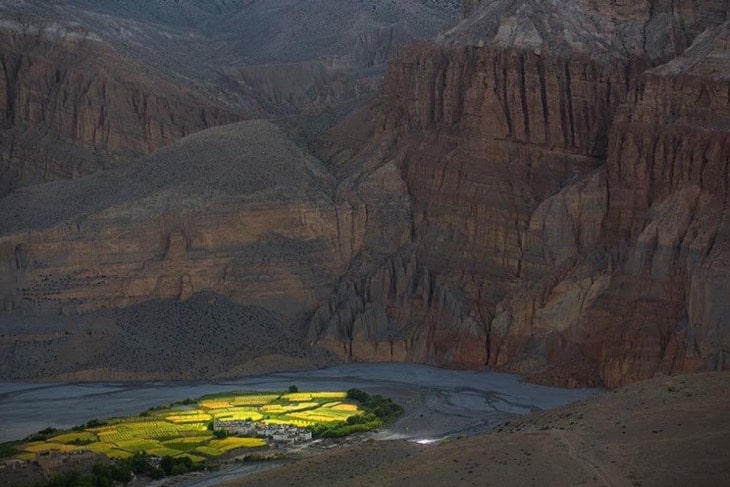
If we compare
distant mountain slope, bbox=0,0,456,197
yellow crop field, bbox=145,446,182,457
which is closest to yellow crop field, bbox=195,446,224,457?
yellow crop field, bbox=145,446,182,457

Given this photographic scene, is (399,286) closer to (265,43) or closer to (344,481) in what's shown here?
(344,481)

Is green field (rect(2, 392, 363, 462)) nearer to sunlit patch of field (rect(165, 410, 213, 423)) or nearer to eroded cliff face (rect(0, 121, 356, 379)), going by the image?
sunlit patch of field (rect(165, 410, 213, 423))

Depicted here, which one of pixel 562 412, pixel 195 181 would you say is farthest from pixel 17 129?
pixel 562 412

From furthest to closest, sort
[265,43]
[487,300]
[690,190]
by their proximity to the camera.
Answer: [265,43] < [487,300] < [690,190]

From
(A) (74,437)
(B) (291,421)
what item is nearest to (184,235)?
(B) (291,421)

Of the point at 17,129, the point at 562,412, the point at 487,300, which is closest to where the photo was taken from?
the point at 562,412

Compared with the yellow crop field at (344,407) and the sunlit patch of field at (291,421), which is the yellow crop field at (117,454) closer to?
the sunlit patch of field at (291,421)
